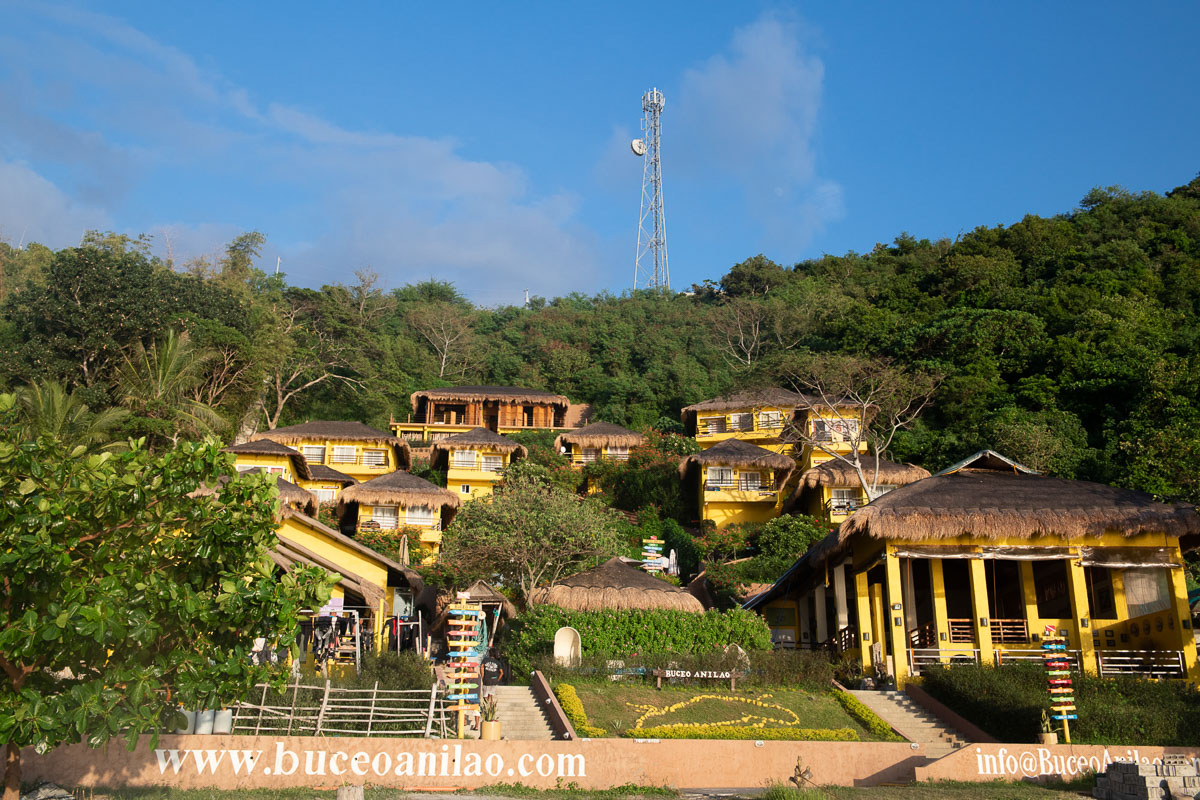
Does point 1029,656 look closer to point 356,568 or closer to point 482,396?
point 356,568

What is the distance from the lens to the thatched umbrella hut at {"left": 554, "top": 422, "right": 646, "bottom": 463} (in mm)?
44844

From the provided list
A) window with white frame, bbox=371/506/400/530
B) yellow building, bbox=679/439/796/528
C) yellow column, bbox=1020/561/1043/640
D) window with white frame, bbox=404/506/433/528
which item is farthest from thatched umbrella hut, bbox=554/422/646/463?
yellow column, bbox=1020/561/1043/640

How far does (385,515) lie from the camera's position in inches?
1473

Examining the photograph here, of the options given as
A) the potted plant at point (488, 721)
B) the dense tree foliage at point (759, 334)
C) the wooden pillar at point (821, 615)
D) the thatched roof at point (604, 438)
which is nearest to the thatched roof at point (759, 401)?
the dense tree foliage at point (759, 334)

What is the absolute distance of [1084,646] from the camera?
20.5 m

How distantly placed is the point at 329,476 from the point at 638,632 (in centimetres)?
2416

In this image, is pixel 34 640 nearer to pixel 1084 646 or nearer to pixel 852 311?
pixel 1084 646

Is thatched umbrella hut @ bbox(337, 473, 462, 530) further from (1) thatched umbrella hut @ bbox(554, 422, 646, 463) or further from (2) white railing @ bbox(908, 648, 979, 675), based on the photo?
(2) white railing @ bbox(908, 648, 979, 675)

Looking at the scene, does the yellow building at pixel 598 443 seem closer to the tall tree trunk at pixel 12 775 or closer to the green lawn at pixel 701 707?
the green lawn at pixel 701 707

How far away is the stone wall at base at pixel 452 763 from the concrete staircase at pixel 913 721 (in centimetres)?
122

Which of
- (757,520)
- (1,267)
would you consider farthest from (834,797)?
(1,267)

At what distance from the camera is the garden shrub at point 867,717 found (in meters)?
17.2

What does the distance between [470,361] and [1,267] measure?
89.3 feet

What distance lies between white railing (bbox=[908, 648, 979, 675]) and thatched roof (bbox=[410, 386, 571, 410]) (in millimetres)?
32761
